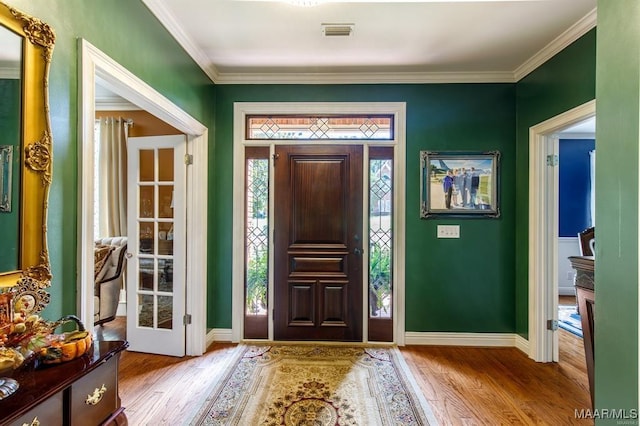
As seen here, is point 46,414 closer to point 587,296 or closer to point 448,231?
point 587,296

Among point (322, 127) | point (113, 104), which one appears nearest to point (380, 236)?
point (322, 127)

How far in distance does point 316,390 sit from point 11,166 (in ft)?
6.94

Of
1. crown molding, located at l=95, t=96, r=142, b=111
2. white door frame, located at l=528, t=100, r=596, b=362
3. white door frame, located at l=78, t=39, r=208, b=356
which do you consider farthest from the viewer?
crown molding, located at l=95, t=96, r=142, b=111

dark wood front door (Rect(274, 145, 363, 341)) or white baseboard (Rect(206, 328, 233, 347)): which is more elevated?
dark wood front door (Rect(274, 145, 363, 341))

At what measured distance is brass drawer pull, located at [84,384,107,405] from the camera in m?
1.03

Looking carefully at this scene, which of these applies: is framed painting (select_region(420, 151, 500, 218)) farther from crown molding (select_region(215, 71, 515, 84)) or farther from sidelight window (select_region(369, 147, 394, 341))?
crown molding (select_region(215, 71, 515, 84))

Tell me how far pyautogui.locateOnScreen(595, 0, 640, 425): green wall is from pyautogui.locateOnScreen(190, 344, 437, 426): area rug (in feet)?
3.87

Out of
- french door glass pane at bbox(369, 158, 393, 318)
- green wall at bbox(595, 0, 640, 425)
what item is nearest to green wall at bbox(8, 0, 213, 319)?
green wall at bbox(595, 0, 640, 425)

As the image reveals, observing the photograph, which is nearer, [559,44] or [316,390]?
[316,390]

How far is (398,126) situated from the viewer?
3.09 meters

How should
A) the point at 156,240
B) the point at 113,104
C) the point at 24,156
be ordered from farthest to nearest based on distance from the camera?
the point at 113,104 < the point at 156,240 < the point at 24,156

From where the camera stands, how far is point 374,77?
3.07m

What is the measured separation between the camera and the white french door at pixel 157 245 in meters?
2.79

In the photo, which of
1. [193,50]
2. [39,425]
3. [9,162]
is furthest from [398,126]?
[39,425]
